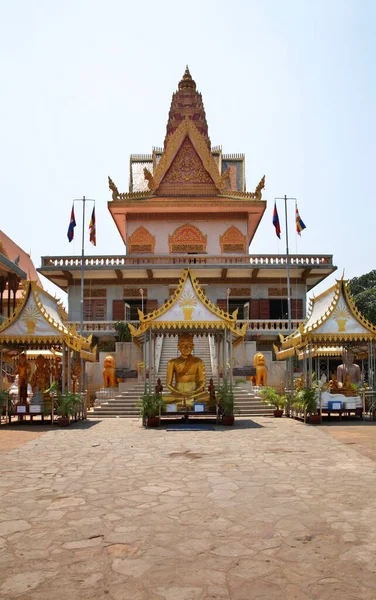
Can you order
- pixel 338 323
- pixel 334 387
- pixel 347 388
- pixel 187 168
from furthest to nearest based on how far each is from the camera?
pixel 187 168 < pixel 334 387 < pixel 347 388 < pixel 338 323

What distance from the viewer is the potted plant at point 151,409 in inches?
532

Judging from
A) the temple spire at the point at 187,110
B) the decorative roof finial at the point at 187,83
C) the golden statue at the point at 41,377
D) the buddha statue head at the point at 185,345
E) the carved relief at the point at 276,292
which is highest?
the decorative roof finial at the point at 187,83

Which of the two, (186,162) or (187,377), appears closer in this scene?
(187,377)

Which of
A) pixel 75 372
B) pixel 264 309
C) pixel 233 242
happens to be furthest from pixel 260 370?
pixel 233 242

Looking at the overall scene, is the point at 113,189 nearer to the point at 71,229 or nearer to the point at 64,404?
the point at 71,229

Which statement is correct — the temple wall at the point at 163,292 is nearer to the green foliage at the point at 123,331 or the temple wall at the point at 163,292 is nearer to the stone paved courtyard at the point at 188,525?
the green foliage at the point at 123,331

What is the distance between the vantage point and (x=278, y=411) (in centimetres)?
1675

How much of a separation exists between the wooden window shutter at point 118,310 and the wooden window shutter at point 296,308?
963cm

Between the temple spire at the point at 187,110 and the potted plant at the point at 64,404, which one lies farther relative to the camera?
the temple spire at the point at 187,110

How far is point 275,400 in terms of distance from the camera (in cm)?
1720

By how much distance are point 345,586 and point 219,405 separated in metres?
10.5

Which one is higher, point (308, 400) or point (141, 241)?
point (141, 241)

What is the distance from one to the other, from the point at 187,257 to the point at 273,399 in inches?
579

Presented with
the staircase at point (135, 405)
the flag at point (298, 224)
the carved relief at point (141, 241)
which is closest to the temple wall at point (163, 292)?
the carved relief at point (141, 241)
